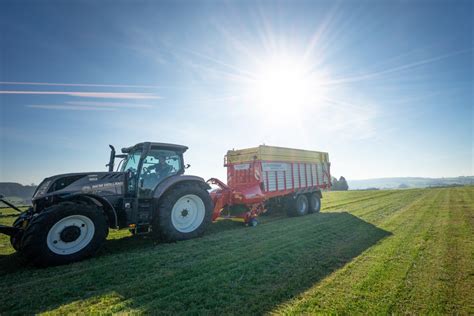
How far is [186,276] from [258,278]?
1.17 meters

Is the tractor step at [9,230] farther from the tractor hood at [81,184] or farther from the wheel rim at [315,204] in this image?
the wheel rim at [315,204]

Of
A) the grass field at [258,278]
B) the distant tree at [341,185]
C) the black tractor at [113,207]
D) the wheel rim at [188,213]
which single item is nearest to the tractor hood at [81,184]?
the black tractor at [113,207]

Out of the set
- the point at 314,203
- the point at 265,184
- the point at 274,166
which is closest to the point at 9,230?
the point at 265,184

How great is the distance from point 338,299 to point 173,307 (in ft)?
6.99

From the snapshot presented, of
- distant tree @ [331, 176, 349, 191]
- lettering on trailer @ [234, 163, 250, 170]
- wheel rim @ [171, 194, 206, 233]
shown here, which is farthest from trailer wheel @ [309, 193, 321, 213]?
distant tree @ [331, 176, 349, 191]

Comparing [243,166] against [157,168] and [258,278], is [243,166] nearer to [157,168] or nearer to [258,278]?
[157,168]

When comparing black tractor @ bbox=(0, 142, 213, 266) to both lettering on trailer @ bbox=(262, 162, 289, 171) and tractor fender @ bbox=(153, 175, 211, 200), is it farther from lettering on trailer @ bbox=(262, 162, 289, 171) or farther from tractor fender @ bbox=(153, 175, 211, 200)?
lettering on trailer @ bbox=(262, 162, 289, 171)

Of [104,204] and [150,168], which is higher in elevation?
[150,168]

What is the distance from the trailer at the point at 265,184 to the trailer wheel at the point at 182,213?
1175mm

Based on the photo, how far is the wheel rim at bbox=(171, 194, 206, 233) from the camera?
6387 millimetres

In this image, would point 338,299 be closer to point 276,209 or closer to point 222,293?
point 222,293

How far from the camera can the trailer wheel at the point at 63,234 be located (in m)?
4.16

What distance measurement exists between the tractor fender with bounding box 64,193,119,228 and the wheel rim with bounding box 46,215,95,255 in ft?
1.89

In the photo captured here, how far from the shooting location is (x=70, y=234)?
4.62 metres
